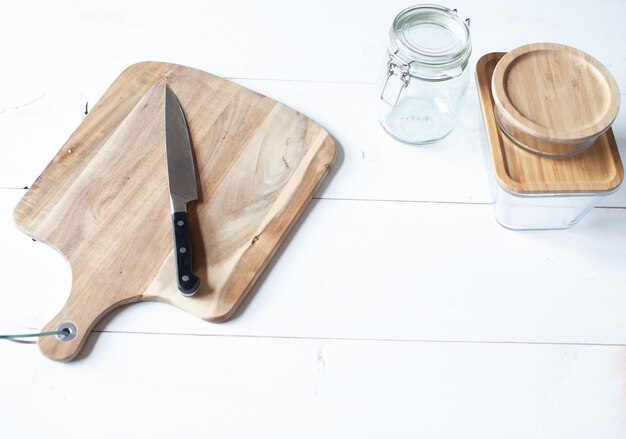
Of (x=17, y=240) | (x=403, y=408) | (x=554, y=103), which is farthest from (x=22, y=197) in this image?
(x=554, y=103)

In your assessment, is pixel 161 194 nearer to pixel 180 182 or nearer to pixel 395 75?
pixel 180 182

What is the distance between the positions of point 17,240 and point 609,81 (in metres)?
0.74

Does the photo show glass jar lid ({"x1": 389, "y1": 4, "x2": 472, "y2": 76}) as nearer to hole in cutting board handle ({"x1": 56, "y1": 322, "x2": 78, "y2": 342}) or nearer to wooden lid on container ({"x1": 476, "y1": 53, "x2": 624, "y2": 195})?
wooden lid on container ({"x1": 476, "y1": 53, "x2": 624, "y2": 195})

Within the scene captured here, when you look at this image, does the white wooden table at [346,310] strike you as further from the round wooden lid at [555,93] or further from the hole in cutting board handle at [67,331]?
the round wooden lid at [555,93]

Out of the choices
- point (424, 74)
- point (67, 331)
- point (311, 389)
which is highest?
point (424, 74)

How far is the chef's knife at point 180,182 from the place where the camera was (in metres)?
0.82

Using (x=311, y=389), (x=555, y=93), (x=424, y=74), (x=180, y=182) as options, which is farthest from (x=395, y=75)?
(x=311, y=389)

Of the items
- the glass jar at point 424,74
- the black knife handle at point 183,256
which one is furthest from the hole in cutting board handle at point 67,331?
the glass jar at point 424,74

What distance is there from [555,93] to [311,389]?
17.6 inches

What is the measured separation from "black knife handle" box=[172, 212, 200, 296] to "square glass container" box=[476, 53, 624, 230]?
0.37 metres

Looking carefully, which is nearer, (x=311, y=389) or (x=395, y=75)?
(x=311, y=389)

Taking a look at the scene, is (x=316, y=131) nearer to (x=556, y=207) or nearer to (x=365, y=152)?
(x=365, y=152)

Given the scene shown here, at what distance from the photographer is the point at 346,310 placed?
854 millimetres

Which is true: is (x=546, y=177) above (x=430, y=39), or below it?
below
